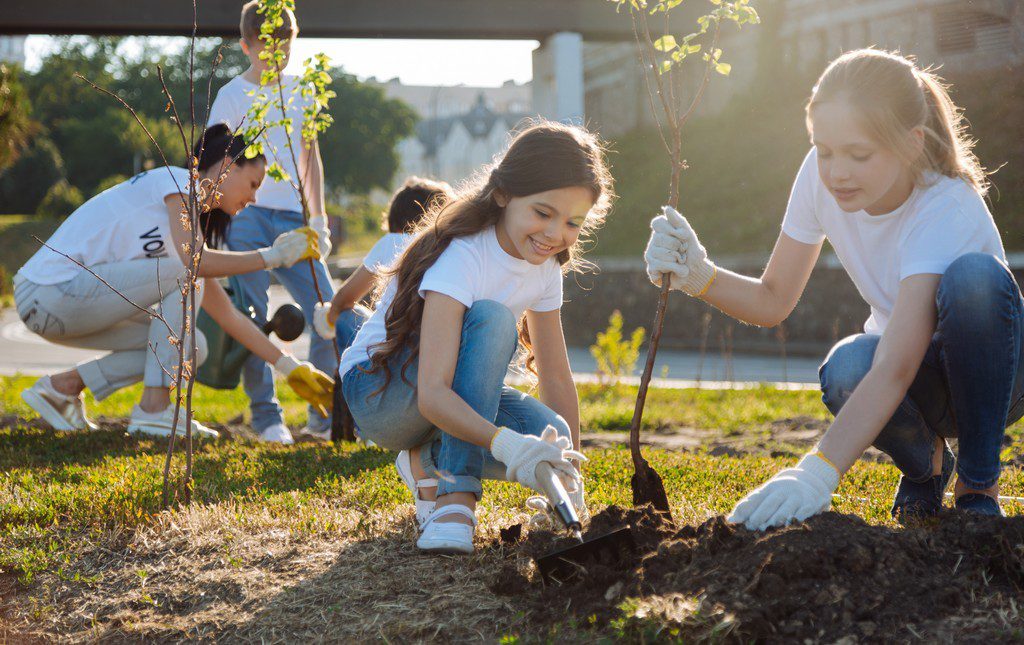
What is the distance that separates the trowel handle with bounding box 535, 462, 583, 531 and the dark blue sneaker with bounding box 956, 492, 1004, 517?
3.52 feet

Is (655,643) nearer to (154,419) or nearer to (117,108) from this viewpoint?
(154,419)

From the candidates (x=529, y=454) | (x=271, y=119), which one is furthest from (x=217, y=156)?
(x=529, y=454)

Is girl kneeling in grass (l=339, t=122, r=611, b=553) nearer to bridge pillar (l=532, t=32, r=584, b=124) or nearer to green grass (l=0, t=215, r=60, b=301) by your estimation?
bridge pillar (l=532, t=32, r=584, b=124)

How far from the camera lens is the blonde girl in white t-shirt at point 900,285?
2334 millimetres

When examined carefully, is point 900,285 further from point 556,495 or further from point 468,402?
point 468,402

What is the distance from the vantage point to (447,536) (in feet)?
8.18

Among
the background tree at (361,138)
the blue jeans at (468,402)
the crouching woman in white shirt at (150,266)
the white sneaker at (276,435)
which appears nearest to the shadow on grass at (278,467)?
the crouching woman in white shirt at (150,266)

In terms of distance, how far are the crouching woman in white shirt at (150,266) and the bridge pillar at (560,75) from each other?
425 inches

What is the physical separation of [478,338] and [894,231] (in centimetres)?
118

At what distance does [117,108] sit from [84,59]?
7.65 m

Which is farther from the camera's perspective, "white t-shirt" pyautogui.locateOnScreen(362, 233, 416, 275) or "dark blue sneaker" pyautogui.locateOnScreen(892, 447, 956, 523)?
"white t-shirt" pyautogui.locateOnScreen(362, 233, 416, 275)

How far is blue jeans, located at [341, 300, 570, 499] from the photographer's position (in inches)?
101

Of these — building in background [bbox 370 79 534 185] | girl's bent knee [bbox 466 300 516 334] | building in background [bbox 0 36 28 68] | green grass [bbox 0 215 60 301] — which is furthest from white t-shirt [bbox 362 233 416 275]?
building in background [bbox 370 79 534 185]

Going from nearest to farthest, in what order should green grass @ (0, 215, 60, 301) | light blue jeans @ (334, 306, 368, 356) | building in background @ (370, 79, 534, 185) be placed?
light blue jeans @ (334, 306, 368, 356) → green grass @ (0, 215, 60, 301) → building in background @ (370, 79, 534, 185)
